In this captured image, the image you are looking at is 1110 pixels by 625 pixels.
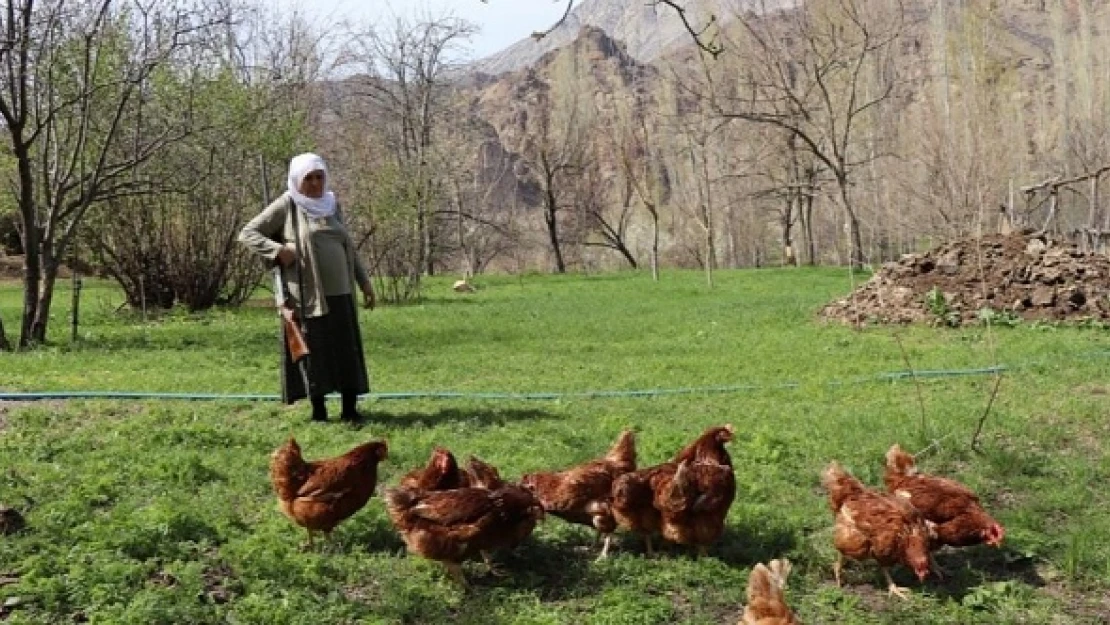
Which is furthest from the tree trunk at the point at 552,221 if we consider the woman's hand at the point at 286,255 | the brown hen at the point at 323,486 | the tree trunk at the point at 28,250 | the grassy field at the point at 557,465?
the brown hen at the point at 323,486

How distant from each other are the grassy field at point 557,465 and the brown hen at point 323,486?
0.19m

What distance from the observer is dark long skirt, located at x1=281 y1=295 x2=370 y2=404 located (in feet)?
24.6

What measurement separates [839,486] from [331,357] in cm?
389

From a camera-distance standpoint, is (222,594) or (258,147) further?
(258,147)

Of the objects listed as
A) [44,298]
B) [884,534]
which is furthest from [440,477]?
[44,298]

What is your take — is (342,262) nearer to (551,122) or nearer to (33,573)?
(33,573)

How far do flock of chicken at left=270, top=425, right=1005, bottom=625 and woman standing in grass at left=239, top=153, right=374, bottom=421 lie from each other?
91.1 inches

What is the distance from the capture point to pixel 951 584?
4.97 metres

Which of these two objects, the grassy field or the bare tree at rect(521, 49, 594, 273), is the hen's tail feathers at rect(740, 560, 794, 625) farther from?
the bare tree at rect(521, 49, 594, 273)

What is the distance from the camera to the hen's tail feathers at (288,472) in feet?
17.1

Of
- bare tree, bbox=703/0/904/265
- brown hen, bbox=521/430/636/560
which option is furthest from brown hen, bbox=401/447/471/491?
bare tree, bbox=703/0/904/265

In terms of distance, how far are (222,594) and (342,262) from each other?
3332mm

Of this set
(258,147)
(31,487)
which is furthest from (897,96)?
(31,487)

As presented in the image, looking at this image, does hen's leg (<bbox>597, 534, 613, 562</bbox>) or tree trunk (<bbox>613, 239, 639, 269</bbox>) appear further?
tree trunk (<bbox>613, 239, 639, 269</bbox>)
